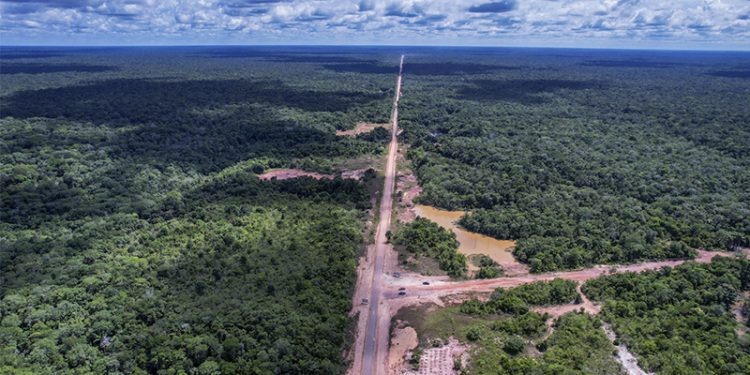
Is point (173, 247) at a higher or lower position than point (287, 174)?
lower

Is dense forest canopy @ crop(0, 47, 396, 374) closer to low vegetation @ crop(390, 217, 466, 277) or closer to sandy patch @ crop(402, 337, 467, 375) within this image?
low vegetation @ crop(390, 217, 466, 277)

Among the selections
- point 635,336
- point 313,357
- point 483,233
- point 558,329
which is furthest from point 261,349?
point 483,233

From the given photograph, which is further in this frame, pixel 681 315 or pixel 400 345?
pixel 681 315

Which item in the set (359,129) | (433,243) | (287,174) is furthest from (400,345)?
(359,129)

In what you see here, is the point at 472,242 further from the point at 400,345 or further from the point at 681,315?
the point at 681,315

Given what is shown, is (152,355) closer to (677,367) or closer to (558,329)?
(558,329)

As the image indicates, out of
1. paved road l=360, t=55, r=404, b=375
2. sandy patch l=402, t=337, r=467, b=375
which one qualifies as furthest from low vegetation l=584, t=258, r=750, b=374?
paved road l=360, t=55, r=404, b=375
